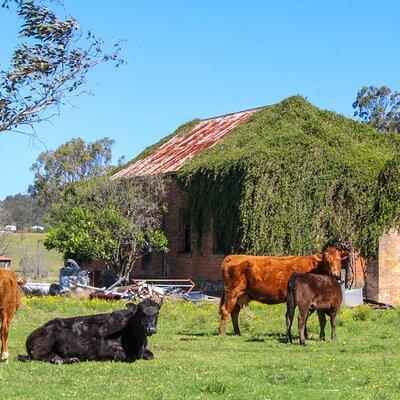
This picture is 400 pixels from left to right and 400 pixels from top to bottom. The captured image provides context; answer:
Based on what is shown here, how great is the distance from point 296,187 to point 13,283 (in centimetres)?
1795

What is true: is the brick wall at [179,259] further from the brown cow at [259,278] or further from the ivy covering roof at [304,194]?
the brown cow at [259,278]

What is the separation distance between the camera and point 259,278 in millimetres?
19344

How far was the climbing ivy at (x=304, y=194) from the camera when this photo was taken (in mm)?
31000

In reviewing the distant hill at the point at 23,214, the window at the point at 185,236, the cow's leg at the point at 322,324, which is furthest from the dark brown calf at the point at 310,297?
the distant hill at the point at 23,214

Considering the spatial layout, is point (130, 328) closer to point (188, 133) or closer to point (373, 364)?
point (373, 364)

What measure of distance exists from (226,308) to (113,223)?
15.9m

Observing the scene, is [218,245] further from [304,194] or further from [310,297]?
[310,297]

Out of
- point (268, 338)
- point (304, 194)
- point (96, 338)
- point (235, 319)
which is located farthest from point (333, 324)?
point (304, 194)

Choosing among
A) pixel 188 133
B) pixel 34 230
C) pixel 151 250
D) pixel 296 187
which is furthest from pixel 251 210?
Answer: pixel 34 230

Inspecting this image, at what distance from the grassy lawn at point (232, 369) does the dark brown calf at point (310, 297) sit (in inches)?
19.5

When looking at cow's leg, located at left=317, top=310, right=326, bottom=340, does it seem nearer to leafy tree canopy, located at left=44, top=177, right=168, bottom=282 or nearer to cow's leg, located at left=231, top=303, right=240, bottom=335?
cow's leg, located at left=231, top=303, right=240, bottom=335

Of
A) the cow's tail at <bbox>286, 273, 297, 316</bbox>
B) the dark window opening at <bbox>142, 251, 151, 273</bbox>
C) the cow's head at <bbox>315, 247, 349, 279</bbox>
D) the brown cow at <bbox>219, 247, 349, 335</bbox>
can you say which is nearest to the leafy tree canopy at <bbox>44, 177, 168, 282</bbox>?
the dark window opening at <bbox>142, 251, 151, 273</bbox>

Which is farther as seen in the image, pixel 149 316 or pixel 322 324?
pixel 322 324

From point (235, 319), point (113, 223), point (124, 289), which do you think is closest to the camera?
point (235, 319)
